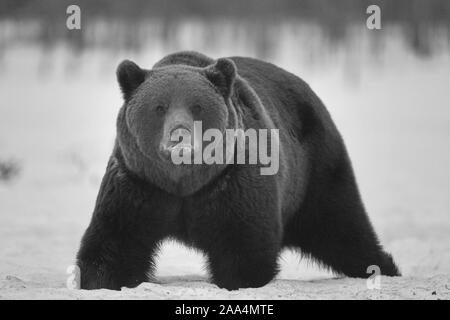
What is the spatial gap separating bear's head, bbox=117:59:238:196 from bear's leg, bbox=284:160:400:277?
1.31 m

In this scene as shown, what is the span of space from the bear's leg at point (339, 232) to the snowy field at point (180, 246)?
8.9 inches

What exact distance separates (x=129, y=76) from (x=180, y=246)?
1222mm

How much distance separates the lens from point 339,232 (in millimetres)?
6355

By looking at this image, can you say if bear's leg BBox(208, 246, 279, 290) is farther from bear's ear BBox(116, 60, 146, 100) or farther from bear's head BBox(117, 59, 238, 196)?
bear's ear BBox(116, 60, 146, 100)

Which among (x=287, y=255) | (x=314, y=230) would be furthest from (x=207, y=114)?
(x=287, y=255)

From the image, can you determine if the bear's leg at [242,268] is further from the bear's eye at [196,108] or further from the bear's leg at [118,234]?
the bear's eye at [196,108]

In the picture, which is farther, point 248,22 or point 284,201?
point 248,22

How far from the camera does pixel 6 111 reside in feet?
83.8

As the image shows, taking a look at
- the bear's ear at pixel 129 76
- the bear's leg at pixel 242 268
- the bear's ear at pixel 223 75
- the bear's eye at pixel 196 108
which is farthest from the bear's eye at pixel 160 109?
the bear's leg at pixel 242 268

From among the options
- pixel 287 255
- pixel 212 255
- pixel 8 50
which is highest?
pixel 8 50

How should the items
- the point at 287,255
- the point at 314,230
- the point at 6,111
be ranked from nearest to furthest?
the point at 314,230, the point at 287,255, the point at 6,111

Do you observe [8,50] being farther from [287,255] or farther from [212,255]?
[212,255]

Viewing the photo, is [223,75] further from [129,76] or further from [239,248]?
[239,248]
